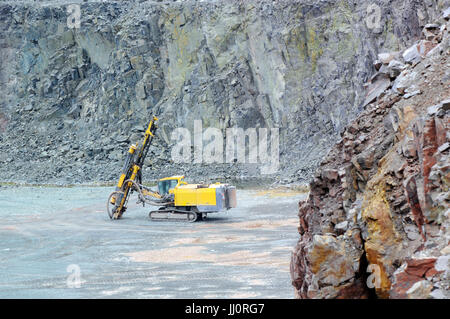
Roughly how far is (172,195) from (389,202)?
15.6 metres

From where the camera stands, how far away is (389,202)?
5.54 meters

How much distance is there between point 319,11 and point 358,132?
3950cm

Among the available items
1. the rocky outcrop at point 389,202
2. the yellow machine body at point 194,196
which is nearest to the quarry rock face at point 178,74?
the yellow machine body at point 194,196

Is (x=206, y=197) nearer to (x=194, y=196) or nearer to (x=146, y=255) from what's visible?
(x=194, y=196)

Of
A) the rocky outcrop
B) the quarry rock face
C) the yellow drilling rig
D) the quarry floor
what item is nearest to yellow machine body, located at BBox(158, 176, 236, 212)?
the yellow drilling rig

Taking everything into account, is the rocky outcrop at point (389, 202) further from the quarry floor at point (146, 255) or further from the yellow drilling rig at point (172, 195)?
the yellow drilling rig at point (172, 195)

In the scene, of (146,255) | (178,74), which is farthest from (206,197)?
(178,74)

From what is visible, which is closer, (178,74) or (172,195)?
(172,195)

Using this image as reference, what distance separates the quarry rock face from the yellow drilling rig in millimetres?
16333

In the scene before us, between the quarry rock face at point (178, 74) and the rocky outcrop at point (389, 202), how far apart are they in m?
25.4

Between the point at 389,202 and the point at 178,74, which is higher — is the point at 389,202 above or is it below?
below

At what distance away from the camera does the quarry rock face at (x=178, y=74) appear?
40.9 m
